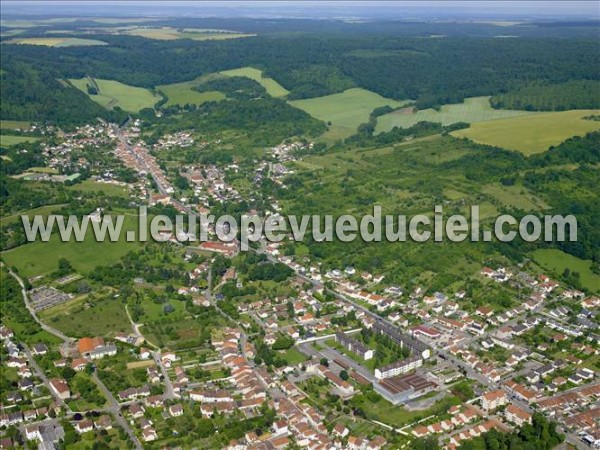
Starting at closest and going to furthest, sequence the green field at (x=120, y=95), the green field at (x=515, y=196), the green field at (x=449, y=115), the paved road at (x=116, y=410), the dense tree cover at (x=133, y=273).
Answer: the paved road at (x=116, y=410) → the dense tree cover at (x=133, y=273) → the green field at (x=515, y=196) → the green field at (x=449, y=115) → the green field at (x=120, y=95)

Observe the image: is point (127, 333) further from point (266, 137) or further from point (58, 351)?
point (266, 137)

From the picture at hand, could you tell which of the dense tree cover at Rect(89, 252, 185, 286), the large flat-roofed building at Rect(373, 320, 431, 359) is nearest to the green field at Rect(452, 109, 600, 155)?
the large flat-roofed building at Rect(373, 320, 431, 359)

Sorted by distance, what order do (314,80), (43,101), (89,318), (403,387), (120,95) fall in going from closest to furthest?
(403,387), (89,318), (43,101), (120,95), (314,80)

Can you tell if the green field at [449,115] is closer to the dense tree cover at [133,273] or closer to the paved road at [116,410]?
the dense tree cover at [133,273]

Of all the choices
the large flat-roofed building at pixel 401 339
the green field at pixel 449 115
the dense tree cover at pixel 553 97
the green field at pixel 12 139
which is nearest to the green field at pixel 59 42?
the green field at pixel 12 139

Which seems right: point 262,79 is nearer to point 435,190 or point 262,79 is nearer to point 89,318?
point 435,190

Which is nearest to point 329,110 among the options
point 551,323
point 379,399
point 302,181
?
point 302,181

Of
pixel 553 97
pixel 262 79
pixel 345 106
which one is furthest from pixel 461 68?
pixel 262 79
